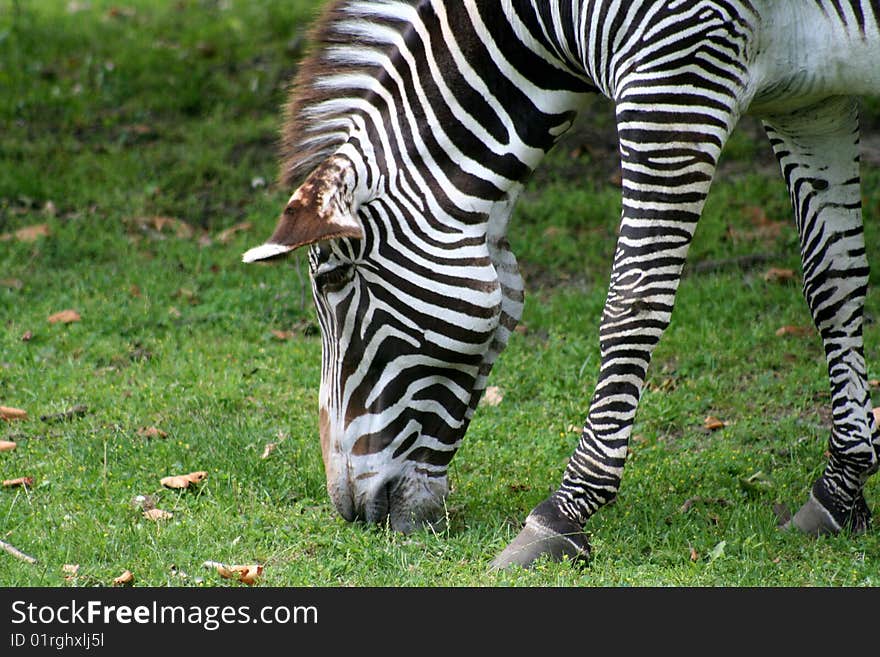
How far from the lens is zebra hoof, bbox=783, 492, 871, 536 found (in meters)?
5.22

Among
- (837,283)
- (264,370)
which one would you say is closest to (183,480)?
(264,370)

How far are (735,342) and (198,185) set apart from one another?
16.9 ft

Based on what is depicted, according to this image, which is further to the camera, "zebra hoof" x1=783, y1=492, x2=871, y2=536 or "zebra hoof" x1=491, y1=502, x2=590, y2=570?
"zebra hoof" x1=783, y1=492, x2=871, y2=536

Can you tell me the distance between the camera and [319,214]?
4422mm

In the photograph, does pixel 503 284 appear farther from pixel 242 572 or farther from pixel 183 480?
pixel 183 480

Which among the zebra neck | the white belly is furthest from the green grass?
the white belly

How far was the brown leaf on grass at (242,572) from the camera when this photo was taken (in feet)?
15.0

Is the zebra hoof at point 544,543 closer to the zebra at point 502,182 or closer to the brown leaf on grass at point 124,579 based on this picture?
the zebra at point 502,182

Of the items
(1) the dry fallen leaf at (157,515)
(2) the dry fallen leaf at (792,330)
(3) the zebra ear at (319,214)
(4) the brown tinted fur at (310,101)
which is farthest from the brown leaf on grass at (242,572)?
(2) the dry fallen leaf at (792,330)

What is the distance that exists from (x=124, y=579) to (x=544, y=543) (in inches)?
67.4

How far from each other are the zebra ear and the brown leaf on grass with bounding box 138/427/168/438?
2.27 metres

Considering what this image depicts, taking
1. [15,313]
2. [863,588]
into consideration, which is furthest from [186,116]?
[863,588]

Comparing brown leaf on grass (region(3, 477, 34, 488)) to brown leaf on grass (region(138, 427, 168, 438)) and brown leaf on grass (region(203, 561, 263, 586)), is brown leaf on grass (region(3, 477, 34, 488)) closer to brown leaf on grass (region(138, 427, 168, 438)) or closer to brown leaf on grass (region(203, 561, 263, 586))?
brown leaf on grass (region(138, 427, 168, 438))

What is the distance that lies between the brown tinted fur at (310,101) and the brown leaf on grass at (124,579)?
5.82 feet
